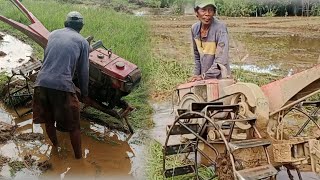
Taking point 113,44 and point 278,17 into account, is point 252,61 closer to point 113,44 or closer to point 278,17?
point 113,44

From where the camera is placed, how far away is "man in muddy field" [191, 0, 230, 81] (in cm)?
476

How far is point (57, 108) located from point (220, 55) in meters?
1.87

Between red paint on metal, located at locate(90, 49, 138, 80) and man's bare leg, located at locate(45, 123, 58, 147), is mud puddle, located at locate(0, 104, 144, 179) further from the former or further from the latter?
red paint on metal, located at locate(90, 49, 138, 80)

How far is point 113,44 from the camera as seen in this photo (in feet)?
29.3

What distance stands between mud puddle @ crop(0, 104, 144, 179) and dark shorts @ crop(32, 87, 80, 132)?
362 millimetres

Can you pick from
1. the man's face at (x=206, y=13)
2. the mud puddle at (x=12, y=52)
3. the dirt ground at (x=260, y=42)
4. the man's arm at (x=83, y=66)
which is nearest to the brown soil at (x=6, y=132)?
the man's arm at (x=83, y=66)

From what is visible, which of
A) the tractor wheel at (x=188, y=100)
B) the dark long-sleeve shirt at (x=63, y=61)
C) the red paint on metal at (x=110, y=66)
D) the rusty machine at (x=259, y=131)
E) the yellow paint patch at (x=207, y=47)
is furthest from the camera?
the red paint on metal at (x=110, y=66)

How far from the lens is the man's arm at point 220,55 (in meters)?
4.75

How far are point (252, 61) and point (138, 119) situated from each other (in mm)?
5816

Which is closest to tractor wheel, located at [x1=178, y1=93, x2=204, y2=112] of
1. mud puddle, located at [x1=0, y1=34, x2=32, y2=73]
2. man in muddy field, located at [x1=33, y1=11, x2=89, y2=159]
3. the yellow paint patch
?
the yellow paint patch

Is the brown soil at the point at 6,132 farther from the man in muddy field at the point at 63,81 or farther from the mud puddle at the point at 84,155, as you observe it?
the man in muddy field at the point at 63,81

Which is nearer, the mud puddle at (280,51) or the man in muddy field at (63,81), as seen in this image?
the man in muddy field at (63,81)

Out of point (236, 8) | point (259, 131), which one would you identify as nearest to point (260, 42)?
point (236, 8)

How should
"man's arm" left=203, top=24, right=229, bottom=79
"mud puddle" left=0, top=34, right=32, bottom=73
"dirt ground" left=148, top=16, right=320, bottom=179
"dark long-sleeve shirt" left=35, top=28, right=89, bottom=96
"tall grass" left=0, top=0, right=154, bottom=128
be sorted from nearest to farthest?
"dark long-sleeve shirt" left=35, top=28, right=89, bottom=96, "man's arm" left=203, top=24, right=229, bottom=79, "tall grass" left=0, top=0, right=154, bottom=128, "mud puddle" left=0, top=34, right=32, bottom=73, "dirt ground" left=148, top=16, right=320, bottom=179
